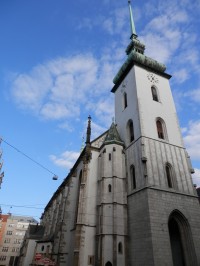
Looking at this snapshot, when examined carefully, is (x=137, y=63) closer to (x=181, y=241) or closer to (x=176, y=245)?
(x=181, y=241)

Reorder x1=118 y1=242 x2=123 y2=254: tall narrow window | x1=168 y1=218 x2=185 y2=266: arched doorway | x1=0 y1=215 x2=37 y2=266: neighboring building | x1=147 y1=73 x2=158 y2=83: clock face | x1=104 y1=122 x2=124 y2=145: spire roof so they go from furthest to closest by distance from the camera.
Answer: x1=0 y1=215 x2=37 y2=266: neighboring building < x1=147 y1=73 x2=158 y2=83: clock face < x1=104 y1=122 x2=124 y2=145: spire roof < x1=168 y1=218 x2=185 y2=266: arched doorway < x1=118 y1=242 x2=123 y2=254: tall narrow window

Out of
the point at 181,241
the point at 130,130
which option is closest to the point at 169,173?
the point at 181,241

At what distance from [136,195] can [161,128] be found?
25.8 feet

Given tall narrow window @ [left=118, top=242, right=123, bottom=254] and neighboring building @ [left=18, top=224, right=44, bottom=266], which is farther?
neighboring building @ [left=18, top=224, right=44, bottom=266]

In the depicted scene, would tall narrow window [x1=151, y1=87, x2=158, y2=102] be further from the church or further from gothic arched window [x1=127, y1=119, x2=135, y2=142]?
gothic arched window [x1=127, y1=119, x2=135, y2=142]

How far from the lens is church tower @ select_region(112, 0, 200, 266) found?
15625 millimetres

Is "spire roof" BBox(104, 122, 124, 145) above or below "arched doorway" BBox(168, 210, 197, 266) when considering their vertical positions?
above

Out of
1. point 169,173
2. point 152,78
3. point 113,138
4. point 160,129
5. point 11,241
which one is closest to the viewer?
point 169,173

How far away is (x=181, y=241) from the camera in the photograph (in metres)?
16.7

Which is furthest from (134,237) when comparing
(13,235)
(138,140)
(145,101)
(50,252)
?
(13,235)

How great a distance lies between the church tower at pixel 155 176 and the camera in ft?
51.3

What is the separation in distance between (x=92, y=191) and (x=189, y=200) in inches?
337

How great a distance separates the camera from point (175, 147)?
2100cm

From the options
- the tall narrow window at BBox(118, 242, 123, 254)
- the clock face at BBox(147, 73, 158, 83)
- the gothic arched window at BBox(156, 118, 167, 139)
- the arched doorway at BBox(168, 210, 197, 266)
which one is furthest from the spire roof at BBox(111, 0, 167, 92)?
the tall narrow window at BBox(118, 242, 123, 254)
